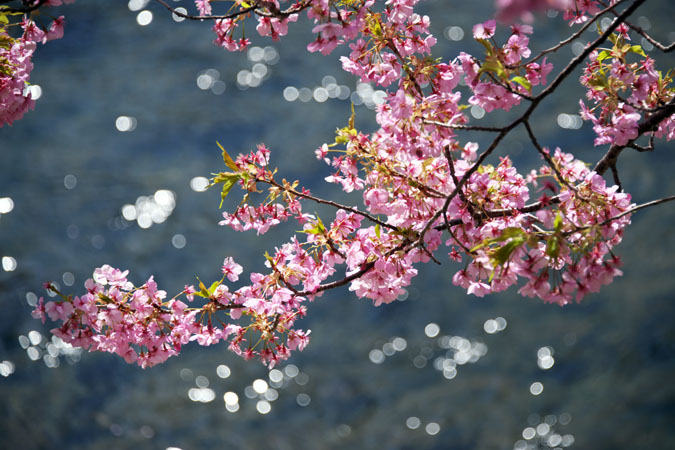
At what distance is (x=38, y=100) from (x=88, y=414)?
12.2 ft

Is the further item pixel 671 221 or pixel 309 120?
pixel 309 120

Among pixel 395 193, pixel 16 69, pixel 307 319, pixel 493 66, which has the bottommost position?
pixel 307 319

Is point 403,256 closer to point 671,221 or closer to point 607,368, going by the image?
A: point 607,368

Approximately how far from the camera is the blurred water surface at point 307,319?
14.0 feet

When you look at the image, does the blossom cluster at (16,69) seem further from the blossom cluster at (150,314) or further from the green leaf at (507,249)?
the green leaf at (507,249)

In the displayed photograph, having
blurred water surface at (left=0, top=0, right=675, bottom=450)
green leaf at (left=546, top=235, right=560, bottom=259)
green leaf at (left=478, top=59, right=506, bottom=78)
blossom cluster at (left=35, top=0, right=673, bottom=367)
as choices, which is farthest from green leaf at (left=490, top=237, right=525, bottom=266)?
blurred water surface at (left=0, top=0, right=675, bottom=450)

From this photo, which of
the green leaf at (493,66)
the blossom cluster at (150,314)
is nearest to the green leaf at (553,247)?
the green leaf at (493,66)

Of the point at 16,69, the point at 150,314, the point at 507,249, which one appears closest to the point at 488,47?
the point at 507,249

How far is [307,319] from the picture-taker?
198 inches

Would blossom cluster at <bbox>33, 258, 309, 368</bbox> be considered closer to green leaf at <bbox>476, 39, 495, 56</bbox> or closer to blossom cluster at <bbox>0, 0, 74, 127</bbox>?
blossom cluster at <bbox>0, 0, 74, 127</bbox>

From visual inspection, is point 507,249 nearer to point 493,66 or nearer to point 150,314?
point 493,66

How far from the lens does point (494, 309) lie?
4.95 metres

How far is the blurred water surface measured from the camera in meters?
4.28

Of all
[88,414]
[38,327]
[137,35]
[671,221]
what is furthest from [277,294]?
[137,35]
